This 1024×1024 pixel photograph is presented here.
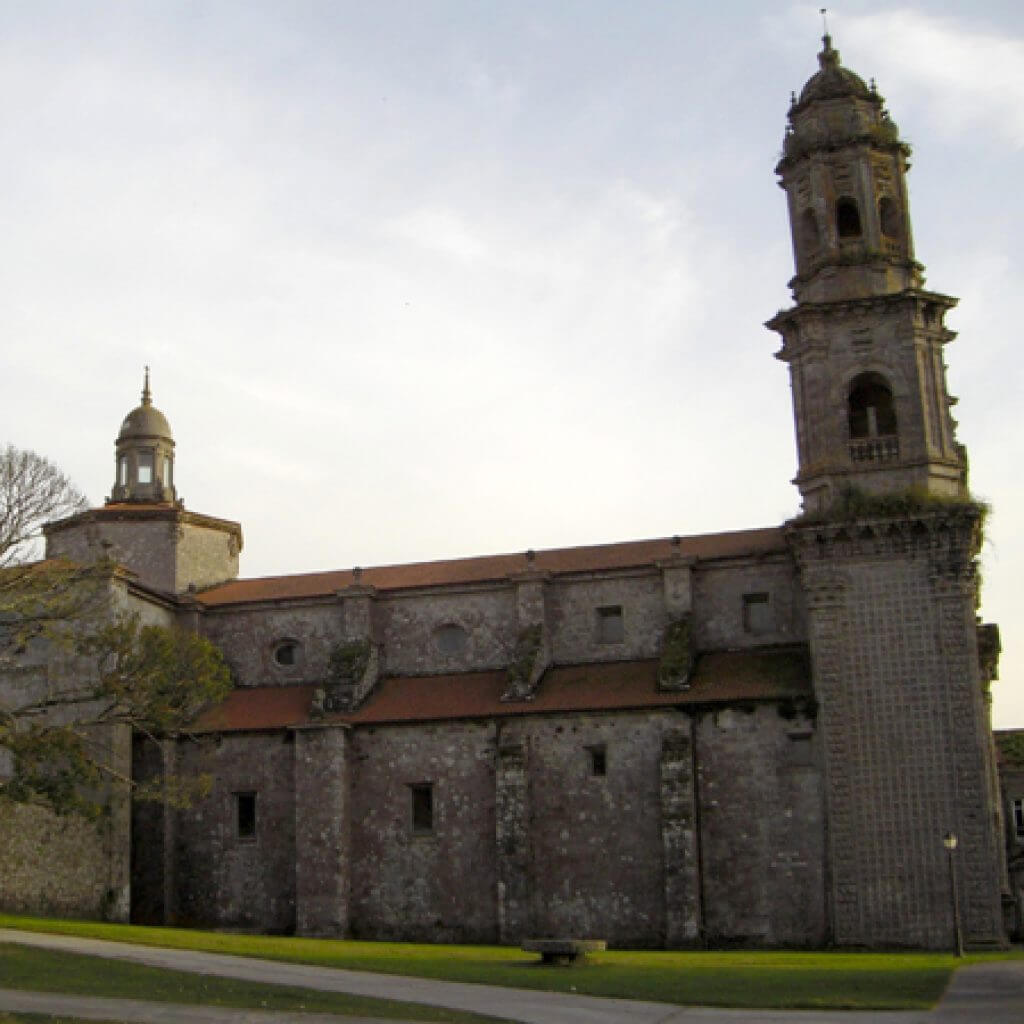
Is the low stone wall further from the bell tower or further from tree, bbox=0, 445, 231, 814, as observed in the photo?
the bell tower

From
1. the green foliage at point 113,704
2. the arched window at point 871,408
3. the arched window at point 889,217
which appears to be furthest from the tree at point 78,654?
the arched window at point 889,217

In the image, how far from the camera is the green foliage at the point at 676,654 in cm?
4266

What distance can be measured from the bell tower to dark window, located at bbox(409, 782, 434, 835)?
15.0 m

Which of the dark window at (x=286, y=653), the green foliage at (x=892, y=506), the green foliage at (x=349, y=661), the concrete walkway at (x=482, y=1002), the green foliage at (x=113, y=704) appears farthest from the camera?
the dark window at (x=286, y=653)

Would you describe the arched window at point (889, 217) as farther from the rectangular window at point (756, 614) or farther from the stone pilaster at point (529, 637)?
the stone pilaster at point (529, 637)

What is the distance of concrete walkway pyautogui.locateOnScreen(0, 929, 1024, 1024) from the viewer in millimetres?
20219

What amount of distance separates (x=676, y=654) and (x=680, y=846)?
641 centimetres

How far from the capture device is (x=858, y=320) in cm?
4356

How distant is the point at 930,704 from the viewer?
3906 cm

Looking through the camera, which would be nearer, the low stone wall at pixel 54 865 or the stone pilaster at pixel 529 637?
the low stone wall at pixel 54 865

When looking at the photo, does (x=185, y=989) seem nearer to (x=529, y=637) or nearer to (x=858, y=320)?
(x=529, y=637)

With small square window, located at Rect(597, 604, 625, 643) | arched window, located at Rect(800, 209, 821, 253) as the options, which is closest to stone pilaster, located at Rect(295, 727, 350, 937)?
small square window, located at Rect(597, 604, 625, 643)

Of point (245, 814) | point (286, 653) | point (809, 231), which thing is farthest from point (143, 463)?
point (809, 231)

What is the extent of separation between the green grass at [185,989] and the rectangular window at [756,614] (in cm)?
2492
